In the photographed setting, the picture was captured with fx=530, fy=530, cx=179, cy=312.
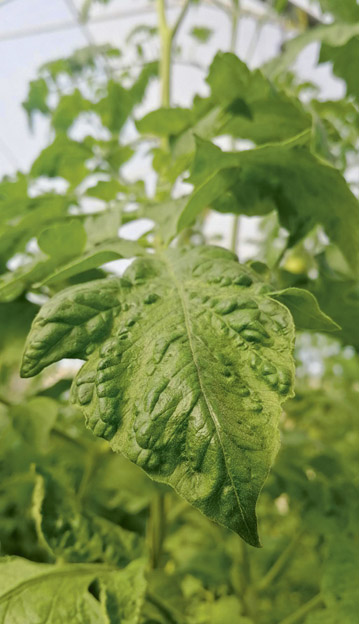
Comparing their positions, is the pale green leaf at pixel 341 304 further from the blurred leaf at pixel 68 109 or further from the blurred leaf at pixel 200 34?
the blurred leaf at pixel 200 34

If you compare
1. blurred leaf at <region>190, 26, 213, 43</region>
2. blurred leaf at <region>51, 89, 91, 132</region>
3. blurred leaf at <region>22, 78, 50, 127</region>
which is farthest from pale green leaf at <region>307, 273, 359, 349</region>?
blurred leaf at <region>190, 26, 213, 43</region>

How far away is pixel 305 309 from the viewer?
28 cm

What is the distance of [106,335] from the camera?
26 centimetres

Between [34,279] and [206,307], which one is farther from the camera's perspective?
[34,279]

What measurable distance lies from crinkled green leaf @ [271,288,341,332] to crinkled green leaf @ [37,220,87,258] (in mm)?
167

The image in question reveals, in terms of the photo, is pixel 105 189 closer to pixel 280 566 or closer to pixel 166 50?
pixel 166 50

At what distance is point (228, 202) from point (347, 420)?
2.38 ft

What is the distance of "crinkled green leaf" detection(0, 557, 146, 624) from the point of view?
32 centimetres

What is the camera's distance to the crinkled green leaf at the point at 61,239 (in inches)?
14.5

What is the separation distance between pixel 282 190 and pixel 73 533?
1.00 ft

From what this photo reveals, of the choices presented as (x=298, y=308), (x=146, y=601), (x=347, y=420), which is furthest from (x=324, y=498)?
(x=347, y=420)

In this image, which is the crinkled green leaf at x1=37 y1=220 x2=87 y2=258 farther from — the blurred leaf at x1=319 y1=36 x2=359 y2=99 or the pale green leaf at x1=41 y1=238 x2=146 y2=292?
the blurred leaf at x1=319 y1=36 x2=359 y2=99

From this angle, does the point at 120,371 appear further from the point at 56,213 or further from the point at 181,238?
the point at 181,238

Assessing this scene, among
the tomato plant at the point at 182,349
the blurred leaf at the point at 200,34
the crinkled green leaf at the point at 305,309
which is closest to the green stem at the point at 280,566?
the tomato plant at the point at 182,349
